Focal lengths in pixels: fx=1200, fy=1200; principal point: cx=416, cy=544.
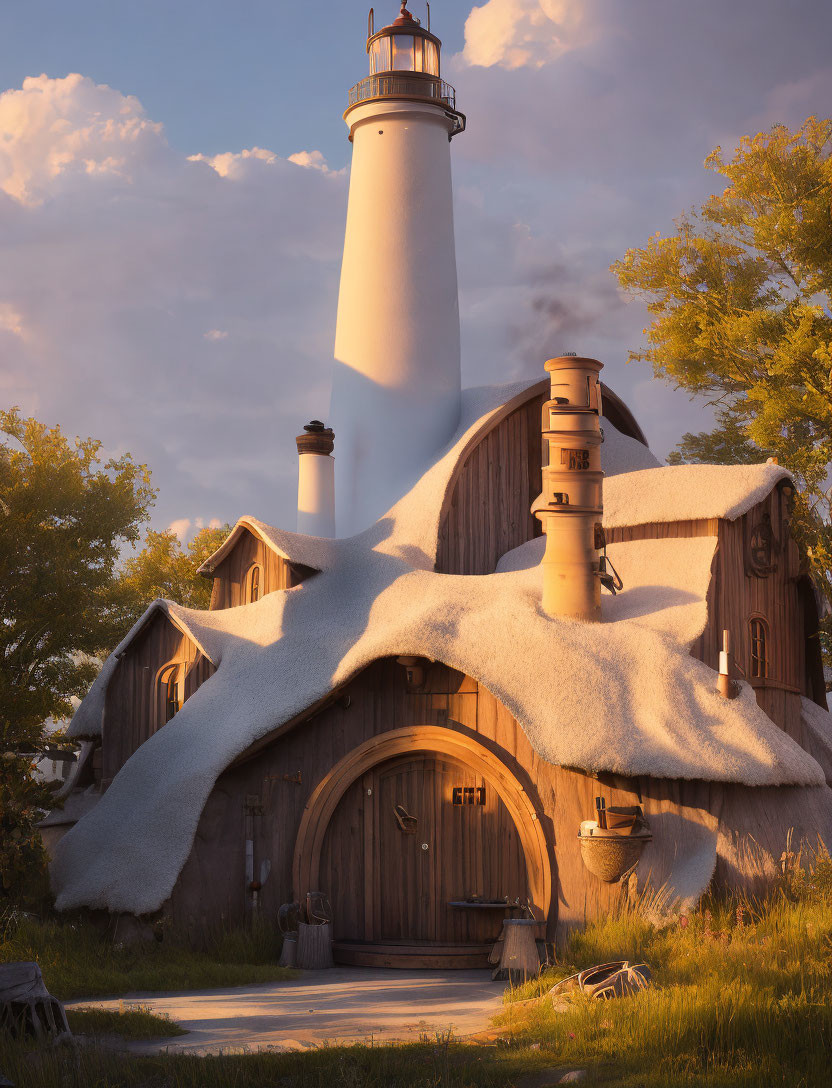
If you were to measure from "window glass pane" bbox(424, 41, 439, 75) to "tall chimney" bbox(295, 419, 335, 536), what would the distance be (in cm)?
721

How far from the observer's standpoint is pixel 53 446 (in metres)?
21.2

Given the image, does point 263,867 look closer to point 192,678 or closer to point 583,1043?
point 192,678

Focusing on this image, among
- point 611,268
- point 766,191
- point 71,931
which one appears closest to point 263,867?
point 71,931

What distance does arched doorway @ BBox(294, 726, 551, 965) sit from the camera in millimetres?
13117

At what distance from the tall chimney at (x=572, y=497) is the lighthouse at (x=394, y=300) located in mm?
5434

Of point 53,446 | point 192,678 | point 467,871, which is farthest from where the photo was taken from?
point 53,446

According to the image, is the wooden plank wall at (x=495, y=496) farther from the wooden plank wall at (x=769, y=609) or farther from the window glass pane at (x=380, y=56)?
the window glass pane at (x=380, y=56)

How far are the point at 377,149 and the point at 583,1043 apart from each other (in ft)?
52.8

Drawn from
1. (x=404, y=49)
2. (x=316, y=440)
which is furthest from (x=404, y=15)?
(x=316, y=440)

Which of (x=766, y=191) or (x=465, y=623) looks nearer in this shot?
(x=465, y=623)

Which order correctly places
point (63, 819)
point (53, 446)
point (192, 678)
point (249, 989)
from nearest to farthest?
point (249, 989)
point (192, 678)
point (63, 819)
point (53, 446)

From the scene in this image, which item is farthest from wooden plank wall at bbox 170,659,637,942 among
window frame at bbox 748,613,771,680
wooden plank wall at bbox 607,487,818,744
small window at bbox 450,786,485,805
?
window frame at bbox 748,613,771,680

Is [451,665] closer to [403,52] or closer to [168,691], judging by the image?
[168,691]

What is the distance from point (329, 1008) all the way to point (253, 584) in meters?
8.24
